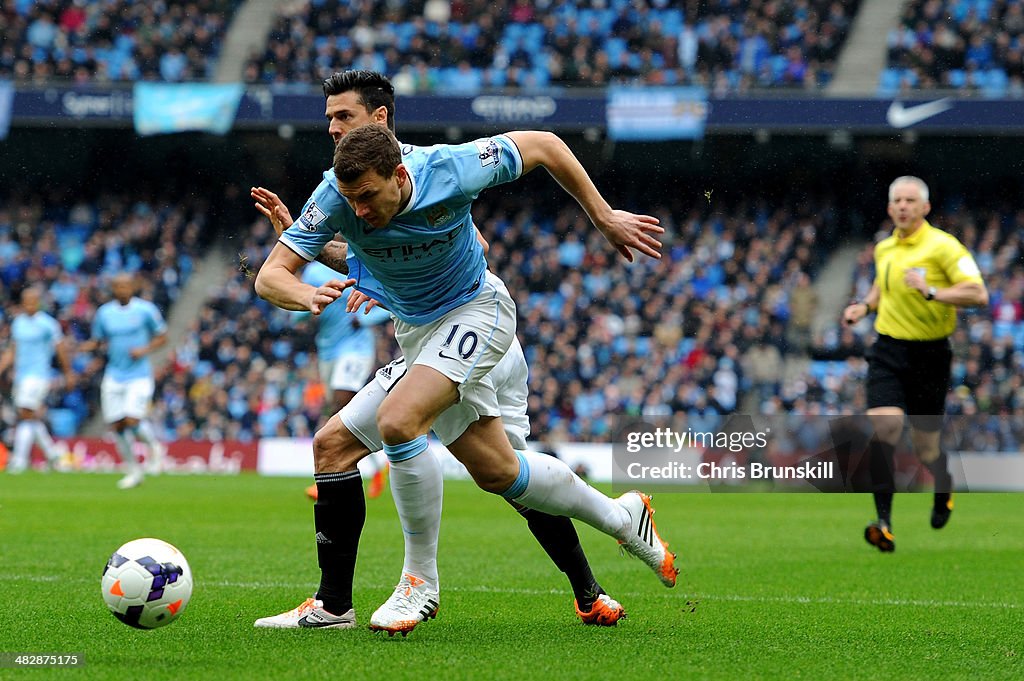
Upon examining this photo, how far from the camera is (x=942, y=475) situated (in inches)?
377

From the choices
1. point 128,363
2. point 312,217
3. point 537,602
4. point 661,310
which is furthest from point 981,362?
point 312,217

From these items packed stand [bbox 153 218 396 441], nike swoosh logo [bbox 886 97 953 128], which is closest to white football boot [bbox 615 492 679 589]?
packed stand [bbox 153 218 396 441]

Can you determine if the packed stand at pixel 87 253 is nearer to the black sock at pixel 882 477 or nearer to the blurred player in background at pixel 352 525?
the black sock at pixel 882 477

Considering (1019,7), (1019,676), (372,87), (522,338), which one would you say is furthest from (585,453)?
(1019,676)

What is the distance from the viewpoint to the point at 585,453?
19.9 metres

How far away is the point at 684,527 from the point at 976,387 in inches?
428

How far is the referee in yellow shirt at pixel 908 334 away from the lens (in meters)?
9.05

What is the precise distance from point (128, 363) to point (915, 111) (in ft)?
48.1

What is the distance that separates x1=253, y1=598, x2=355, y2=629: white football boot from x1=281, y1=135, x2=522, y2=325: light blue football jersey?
1175mm

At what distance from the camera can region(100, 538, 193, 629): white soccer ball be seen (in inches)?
183

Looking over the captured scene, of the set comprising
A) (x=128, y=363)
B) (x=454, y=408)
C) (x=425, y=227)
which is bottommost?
(x=128, y=363)

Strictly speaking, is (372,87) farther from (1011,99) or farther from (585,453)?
(1011,99)

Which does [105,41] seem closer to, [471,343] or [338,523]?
[338,523]

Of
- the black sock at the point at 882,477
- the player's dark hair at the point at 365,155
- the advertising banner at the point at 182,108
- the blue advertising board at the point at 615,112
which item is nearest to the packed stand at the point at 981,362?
the blue advertising board at the point at 615,112
